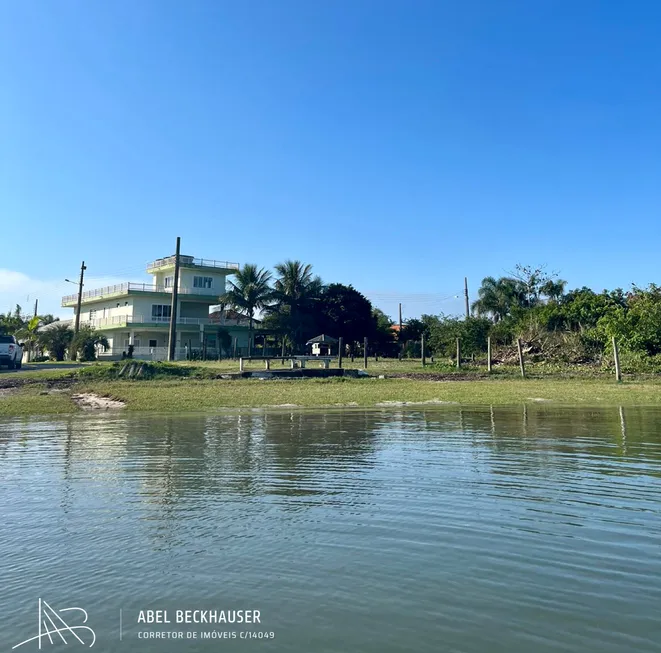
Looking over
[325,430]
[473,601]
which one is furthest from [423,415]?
[473,601]

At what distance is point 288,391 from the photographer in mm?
25453

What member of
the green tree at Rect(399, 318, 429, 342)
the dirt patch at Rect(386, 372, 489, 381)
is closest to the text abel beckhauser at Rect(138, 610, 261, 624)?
the dirt patch at Rect(386, 372, 489, 381)

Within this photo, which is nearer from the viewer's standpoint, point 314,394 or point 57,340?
point 314,394

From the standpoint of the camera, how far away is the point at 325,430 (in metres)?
15.5

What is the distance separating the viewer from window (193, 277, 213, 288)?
66312 millimetres

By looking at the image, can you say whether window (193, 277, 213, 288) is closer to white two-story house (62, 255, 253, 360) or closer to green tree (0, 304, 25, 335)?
white two-story house (62, 255, 253, 360)

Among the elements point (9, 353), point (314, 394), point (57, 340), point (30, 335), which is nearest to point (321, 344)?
point (57, 340)

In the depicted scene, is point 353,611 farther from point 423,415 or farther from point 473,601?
point 423,415

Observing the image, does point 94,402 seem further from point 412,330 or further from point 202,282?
point 412,330

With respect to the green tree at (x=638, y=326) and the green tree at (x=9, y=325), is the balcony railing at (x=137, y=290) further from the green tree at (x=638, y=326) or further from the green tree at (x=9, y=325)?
the green tree at (x=638, y=326)

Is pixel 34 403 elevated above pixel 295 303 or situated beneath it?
situated beneath

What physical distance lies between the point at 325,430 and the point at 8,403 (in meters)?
12.6

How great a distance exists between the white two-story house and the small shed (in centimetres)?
916

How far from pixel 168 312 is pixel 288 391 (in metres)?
43.0
